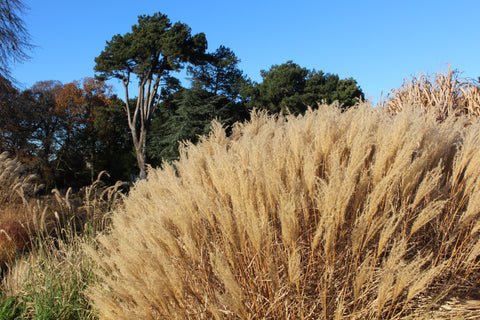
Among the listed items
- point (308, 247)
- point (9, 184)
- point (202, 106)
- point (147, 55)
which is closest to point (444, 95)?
point (308, 247)

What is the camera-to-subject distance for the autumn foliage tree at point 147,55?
23.7 m

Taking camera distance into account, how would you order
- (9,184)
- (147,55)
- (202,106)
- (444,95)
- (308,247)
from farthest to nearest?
(147,55) < (202,106) < (9,184) < (444,95) < (308,247)

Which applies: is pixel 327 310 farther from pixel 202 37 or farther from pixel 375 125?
pixel 202 37

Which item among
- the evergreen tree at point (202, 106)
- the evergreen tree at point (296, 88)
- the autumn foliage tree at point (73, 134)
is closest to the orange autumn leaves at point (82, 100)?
the autumn foliage tree at point (73, 134)

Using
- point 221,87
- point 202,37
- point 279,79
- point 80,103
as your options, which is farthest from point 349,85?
point 80,103

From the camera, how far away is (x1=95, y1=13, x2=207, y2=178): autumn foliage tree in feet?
77.8

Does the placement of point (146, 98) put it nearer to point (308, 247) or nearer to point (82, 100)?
point (82, 100)

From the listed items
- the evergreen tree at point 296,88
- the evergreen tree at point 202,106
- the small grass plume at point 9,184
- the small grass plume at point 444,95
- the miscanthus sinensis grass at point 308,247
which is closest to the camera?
the miscanthus sinensis grass at point 308,247

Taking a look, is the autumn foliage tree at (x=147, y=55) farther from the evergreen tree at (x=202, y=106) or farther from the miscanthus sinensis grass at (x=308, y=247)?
the miscanthus sinensis grass at (x=308, y=247)

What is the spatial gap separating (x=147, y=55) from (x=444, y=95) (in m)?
23.5

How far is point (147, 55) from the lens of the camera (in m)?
24.5

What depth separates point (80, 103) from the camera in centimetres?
2822

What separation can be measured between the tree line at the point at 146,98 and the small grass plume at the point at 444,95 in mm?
16112

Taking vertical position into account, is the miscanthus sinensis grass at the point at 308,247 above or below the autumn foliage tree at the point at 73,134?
below
